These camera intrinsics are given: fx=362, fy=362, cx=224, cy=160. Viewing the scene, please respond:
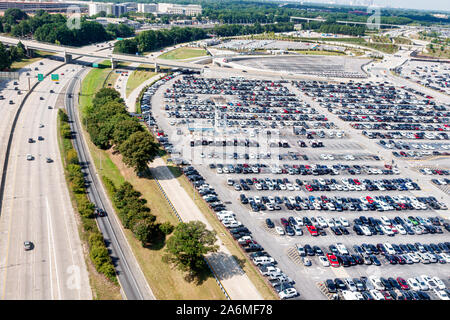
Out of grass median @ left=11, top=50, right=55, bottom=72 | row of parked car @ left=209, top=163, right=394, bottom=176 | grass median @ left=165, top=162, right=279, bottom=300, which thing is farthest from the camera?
grass median @ left=11, top=50, right=55, bottom=72

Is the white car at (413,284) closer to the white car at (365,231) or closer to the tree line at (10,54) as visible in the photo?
the white car at (365,231)

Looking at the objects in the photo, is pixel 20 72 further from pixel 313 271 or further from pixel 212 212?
pixel 313 271

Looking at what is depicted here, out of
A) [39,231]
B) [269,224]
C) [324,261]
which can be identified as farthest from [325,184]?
[39,231]

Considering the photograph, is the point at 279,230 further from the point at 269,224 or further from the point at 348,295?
the point at 348,295

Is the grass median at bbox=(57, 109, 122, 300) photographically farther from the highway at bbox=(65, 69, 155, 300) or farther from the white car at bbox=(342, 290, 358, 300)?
the white car at bbox=(342, 290, 358, 300)

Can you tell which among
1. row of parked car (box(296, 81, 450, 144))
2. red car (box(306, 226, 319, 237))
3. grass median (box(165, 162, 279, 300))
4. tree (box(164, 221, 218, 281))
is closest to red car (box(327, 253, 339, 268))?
red car (box(306, 226, 319, 237))
